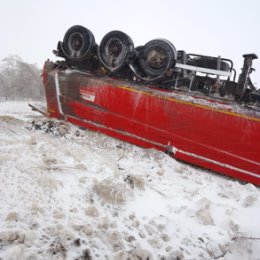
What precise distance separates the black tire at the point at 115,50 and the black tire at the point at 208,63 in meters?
1.37

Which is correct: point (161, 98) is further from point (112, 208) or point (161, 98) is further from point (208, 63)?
point (112, 208)

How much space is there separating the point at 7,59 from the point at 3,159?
42976 millimetres

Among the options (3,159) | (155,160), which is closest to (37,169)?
(3,159)

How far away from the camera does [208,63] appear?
5379 millimetres

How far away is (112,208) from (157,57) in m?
3.54

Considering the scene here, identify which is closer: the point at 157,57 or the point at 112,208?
the point at 112,208

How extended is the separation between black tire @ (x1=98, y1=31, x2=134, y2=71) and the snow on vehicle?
0.02 metres

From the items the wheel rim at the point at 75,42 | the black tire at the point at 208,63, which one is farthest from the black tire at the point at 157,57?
the wheel rim at the point at 75,42

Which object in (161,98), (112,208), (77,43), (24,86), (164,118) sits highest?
(77,43)

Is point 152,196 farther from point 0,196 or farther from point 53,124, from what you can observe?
point 53,124

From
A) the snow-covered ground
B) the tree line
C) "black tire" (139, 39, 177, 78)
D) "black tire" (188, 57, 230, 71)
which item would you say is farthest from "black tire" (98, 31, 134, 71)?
the tree line

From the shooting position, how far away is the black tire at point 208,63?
5.31 metres

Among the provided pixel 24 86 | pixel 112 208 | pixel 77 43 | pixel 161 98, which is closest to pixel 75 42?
pixel 77 43

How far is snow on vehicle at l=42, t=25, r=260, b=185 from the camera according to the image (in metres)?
4.67
